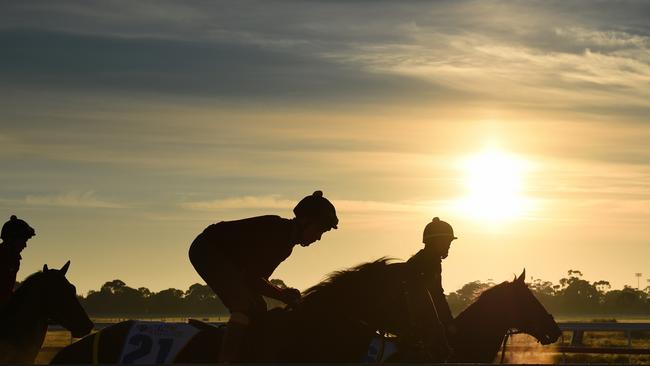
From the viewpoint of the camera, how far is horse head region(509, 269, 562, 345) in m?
12.7

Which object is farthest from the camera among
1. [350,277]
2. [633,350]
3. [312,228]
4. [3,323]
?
[633,350]

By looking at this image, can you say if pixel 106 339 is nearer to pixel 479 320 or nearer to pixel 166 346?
pixel 166 346

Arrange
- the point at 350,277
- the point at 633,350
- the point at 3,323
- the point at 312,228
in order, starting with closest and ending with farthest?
the point at 312,228 → the point at 350,277 → the point at 3,323 → the point at 633,350

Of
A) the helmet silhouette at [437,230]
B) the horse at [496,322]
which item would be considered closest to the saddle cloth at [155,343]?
the helmet silhouette at [437,230]

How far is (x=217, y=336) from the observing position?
941cm

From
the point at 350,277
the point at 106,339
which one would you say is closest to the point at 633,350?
the point at 350,277

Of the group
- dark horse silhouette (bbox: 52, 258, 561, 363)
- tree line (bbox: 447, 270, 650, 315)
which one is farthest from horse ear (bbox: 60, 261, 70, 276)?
tree line (bbox: 447, 270, 650, 315)

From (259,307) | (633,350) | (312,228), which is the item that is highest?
(312,228)

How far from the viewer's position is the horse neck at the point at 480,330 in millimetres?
12250

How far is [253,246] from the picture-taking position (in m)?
9.29

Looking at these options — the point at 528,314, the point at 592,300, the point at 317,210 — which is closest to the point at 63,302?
the point at 317,210

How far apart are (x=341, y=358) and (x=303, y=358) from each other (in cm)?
30

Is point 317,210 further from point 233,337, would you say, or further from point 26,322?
point 26,322

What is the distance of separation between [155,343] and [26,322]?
114 inches
